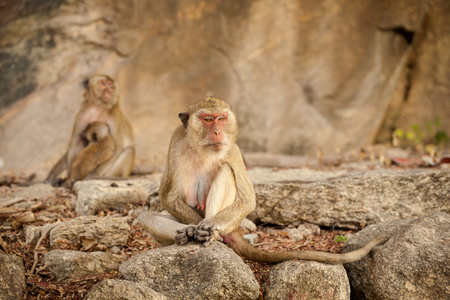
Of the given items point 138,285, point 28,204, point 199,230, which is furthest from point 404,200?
point 28,204

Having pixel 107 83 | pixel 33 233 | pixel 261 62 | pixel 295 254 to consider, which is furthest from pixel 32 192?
pixel 261 62

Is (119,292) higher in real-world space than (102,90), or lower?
lower

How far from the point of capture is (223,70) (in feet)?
34.5

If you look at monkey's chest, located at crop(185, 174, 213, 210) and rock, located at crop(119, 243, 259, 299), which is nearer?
rock, located at crop(119, 243, 259, 299)

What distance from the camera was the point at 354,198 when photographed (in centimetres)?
496

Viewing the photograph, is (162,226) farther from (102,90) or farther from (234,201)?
(102,90)

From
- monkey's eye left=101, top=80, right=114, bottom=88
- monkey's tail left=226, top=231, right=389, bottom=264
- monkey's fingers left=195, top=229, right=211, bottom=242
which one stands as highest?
monkey's eye left=101, top=80, right=114, bottom=88

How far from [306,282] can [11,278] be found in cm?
236

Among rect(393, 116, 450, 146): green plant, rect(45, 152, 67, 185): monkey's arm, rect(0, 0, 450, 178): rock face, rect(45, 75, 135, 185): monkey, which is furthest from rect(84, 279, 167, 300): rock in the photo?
rect(393, 116, 450, 146): green plant

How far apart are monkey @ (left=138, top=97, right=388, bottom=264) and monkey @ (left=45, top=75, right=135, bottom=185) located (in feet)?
12.1

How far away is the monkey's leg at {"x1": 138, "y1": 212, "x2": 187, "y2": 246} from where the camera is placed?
3926 millimetres

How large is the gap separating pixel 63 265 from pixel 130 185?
228 cm

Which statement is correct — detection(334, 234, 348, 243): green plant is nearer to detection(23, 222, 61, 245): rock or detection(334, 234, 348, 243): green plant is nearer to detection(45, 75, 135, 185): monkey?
detection(23, 222, 61, 245): rock

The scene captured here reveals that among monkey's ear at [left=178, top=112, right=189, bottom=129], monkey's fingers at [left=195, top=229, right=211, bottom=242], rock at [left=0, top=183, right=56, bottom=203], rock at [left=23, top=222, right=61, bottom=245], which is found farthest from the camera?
rock at [left=0, top=183, right=56, bottom=203]
